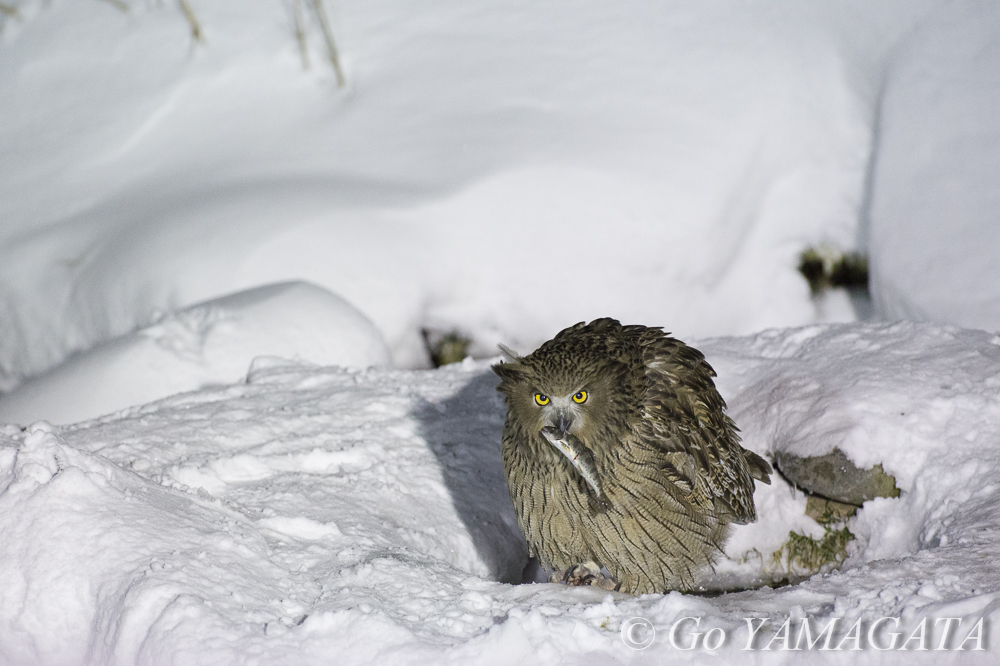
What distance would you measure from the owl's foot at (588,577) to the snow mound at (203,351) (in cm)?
214

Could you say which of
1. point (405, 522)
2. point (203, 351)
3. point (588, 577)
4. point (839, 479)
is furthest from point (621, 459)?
point (203, 351)

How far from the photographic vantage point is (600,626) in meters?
2.25

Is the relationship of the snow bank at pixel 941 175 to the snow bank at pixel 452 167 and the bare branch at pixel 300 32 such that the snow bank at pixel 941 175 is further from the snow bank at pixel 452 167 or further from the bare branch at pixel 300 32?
the bare branch at pixel 300 32

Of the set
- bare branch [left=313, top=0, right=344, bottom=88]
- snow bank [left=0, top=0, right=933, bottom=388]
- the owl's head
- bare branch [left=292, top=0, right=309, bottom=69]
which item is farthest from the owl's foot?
bare branch [left=292, top=0, right=309, bottom=69]

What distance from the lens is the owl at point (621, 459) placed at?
2648 mm

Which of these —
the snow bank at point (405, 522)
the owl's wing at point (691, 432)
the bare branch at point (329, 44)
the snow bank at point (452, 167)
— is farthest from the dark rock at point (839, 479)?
the bare branch at point (329, 44)

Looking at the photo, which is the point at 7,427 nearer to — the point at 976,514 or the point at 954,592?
the point at 954,592

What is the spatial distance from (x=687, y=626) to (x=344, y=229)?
358 cm

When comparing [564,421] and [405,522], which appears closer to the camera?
[564,421]

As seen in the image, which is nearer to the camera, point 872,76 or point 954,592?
point 954,592

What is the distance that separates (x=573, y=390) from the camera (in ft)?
8.47

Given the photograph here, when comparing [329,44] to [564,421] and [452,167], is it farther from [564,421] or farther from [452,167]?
[564,421]

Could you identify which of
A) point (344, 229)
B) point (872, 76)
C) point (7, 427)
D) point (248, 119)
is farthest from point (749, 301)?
point (7, 427)

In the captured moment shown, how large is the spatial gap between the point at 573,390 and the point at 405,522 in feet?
3.16
